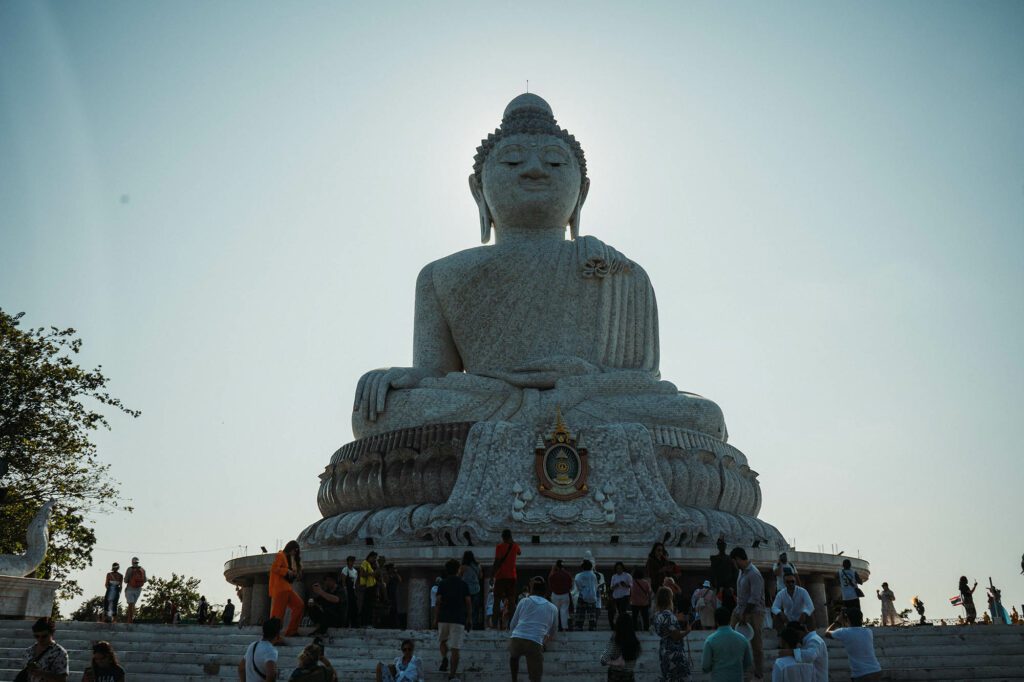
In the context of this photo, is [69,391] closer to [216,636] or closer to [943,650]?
[216,636]

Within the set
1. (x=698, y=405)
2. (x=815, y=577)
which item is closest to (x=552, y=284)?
(x=698, y=405)

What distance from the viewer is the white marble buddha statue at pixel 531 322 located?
14.6 meters

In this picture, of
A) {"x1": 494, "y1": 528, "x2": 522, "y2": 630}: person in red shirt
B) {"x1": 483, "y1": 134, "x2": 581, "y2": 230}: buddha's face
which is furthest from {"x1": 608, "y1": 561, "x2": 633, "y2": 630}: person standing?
{"x1": 483, "y1": 134, "x2": 581, "y2": 230}: buddha's face

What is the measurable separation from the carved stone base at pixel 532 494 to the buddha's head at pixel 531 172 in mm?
4939

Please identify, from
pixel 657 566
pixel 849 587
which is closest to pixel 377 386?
Result: pixel 657 566

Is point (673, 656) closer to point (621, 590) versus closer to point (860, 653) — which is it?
point (860, 653)

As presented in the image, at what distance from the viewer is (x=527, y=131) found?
690 inches

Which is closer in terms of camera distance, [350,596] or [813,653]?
[813,653]

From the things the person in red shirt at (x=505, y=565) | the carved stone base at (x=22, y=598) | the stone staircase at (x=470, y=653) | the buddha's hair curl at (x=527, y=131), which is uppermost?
the buddha's hair curl at (x=527, y=131)

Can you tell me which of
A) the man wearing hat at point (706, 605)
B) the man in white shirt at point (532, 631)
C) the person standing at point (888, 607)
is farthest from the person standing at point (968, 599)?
the man in white shirt at point (532, 631)

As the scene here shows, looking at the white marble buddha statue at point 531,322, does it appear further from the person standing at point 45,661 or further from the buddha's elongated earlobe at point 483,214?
the person standing at point 45,661

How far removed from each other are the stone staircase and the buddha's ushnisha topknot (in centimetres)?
1067

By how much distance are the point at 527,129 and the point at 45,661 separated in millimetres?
13427

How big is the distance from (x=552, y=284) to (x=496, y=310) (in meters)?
1.02
